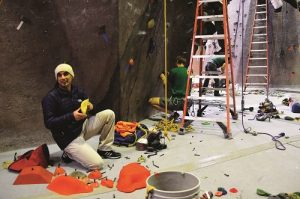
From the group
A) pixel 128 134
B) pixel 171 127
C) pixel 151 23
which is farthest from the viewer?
pixel 151 23

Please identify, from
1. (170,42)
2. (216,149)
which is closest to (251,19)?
(170,42)

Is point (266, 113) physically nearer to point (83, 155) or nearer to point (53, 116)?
point (83, 155)

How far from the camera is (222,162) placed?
3.47 m

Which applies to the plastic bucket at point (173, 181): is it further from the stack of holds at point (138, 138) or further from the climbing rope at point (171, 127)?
the climbing rope at point (171, 127)

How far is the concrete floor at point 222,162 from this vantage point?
2.76 meters

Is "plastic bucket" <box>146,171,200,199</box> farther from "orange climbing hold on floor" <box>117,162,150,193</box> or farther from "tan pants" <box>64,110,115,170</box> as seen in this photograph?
"tan pants" <box>64,110,115,170</box>

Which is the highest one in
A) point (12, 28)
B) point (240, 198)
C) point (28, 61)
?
point (12, 28)

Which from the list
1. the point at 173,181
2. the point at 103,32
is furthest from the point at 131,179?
the point at 103,32

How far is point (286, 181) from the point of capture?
289 cm

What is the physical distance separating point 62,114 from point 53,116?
15cm

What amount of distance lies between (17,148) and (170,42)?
145 inches

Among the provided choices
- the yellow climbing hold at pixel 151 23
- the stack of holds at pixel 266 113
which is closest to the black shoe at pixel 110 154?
the yellow climbing hold at pixel 151 23

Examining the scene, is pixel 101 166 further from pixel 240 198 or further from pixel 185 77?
pixel 185 77

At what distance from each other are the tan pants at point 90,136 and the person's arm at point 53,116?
1.02ft
